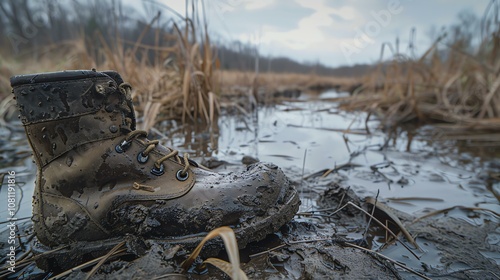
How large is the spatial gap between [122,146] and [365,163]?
177 centimetres

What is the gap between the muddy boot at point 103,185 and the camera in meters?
0.85

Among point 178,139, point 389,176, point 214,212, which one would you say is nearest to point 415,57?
point 389,176

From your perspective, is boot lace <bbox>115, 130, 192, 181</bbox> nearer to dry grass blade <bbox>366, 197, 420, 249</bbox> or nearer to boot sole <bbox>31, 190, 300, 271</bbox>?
boot sole <bbox>31, 190, 300, 271</bbox>

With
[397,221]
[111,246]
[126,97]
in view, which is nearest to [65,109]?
[126,97]

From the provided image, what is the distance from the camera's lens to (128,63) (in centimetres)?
375

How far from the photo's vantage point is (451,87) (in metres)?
4.42

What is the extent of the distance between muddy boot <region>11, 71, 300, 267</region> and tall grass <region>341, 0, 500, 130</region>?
9.45ft

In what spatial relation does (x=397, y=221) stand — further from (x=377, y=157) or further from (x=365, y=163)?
(x=377, y=157)

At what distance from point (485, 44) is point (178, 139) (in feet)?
13.2

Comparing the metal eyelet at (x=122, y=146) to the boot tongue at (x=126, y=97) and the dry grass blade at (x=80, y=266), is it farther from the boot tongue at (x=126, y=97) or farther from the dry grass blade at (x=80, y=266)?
the dry grass blade at (x=80, y=266)

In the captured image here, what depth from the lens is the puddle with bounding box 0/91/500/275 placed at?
1267 millimetres

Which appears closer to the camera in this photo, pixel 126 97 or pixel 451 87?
pixel 126 97

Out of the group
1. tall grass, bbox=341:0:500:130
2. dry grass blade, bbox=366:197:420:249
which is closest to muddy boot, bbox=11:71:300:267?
dry grass blade, bbox=366:197:420:249

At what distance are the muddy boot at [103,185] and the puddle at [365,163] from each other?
19 cm
